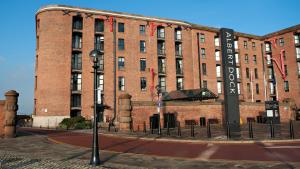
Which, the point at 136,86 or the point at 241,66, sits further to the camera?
the point at 241,66

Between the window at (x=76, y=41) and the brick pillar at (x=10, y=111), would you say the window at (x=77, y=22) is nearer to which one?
the window at (x=76, y=41)

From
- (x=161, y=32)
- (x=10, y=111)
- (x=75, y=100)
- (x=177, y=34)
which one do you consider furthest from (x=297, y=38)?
(x=10, y=111)

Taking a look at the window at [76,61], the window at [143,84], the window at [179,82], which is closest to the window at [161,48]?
the window at [179,82]

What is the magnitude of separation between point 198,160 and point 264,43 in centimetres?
5521

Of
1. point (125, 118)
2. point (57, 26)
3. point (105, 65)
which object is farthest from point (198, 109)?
point (57, 26)

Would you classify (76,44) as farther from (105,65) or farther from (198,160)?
(198,160)

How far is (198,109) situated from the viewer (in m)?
32.6

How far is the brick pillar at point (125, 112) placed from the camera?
2436 centimetres

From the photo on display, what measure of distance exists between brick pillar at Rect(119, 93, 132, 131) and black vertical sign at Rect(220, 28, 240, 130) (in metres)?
8.94

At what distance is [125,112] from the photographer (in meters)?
24.4

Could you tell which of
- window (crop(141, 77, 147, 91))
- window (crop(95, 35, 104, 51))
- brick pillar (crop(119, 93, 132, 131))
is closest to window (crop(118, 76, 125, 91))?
window (crop(141, 77, 147, 91))

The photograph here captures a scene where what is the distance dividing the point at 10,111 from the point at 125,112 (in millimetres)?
9126

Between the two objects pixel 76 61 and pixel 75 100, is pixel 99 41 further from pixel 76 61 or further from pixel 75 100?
pixel 75 100

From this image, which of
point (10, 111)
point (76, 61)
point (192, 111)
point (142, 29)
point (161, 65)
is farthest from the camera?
point (161, 65)
